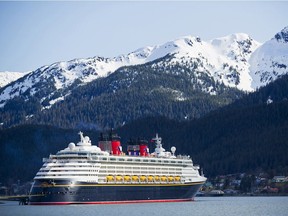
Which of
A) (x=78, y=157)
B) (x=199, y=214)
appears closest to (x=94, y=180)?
(x=78, y=157)

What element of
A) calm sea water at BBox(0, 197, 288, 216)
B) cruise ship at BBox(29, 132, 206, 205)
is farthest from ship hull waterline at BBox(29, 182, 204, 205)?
calm sea water at BBox(0, 197, 288, 216)

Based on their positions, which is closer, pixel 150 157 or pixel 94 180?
pixel 94 180

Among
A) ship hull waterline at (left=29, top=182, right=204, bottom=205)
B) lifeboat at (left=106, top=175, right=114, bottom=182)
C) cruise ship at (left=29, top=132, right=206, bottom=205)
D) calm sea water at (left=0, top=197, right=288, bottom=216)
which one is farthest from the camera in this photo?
lifeboat at (left=106, top=175, right=114, bottom=182)

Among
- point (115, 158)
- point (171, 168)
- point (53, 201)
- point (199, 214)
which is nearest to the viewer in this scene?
point (199, 214)

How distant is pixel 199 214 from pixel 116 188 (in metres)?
26.2

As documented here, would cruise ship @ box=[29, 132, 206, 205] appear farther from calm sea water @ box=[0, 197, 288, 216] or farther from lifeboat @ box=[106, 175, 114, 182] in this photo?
calm sea water @ box=[0, 197, 288, 216]

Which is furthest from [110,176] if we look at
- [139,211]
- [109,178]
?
[139,211]

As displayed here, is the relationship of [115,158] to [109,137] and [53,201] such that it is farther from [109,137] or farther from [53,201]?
[53,201]

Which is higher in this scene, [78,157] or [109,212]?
[78,157]

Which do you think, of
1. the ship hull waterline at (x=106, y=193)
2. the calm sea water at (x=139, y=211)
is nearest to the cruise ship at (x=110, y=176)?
the ship hull waterline at (x=106, y=193)

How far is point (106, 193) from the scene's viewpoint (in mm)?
139125

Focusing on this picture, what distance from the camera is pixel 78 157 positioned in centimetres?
13800

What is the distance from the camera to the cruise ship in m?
134

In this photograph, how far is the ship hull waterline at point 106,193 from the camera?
133m
